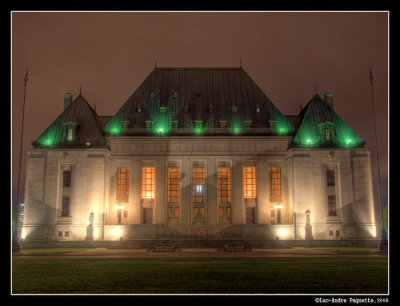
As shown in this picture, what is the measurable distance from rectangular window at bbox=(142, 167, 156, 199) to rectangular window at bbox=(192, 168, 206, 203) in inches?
202

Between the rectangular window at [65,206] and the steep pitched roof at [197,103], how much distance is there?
10.2 metres

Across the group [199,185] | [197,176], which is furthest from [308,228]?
[197,176]

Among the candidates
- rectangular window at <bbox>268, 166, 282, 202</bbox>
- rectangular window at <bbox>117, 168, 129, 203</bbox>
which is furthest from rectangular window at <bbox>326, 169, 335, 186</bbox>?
rectangular window at <bbox>117, 168, 129, 203</bbox>

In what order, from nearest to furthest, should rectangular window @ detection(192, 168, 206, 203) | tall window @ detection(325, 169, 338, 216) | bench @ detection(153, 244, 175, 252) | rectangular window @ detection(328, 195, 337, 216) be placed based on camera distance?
1. bench @ detection(153, 244, 175, 252)
2. rectangular window @ detection(328, 195, 337, 216)
3. tall window @ detection(325, 169, 338, 216)
4. rectangular window @ detection(192, 168, 206, 203)

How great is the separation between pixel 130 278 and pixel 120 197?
3359cm

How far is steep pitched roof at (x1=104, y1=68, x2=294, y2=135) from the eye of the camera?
56031 millimetres

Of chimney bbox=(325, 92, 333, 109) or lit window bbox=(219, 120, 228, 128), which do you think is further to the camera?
chimney bbox=(325, 92, 333, 109)

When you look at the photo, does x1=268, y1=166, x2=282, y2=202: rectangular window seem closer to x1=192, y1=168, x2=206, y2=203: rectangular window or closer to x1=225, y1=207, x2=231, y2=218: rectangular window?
x1=225, y1=207, x2=231, y2=218: rectangular window

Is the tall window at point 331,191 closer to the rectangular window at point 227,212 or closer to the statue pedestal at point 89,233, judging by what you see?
the rectangular window at point 227,212

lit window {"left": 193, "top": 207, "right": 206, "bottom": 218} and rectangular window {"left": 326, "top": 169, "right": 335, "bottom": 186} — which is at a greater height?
rectangular window {"left": 326, "top": 169, "right": 335, "bottom": 186}

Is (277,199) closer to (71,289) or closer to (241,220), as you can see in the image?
(241,220)

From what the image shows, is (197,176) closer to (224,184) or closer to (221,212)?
(224,184)

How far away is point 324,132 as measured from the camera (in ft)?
182
